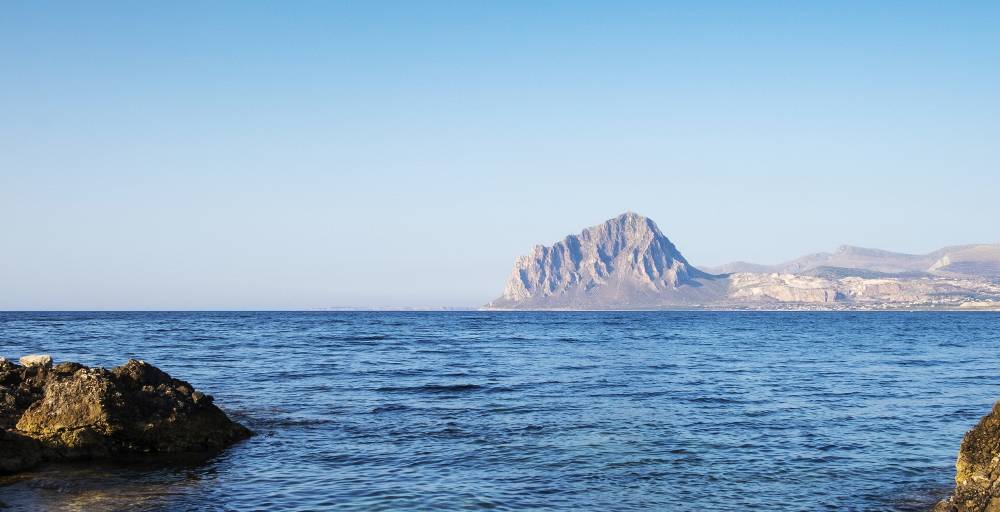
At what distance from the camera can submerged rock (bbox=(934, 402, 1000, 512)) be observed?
13594mm

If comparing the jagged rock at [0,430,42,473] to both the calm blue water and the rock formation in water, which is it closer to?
the rock formation in water

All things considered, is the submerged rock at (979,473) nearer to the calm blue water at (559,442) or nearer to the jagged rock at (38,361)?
the calm blue water at (559,442)

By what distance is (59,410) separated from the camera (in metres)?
20.1

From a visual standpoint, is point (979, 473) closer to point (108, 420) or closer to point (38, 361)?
point (108, 420)

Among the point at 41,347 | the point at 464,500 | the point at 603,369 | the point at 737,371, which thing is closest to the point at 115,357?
the point at 41,347

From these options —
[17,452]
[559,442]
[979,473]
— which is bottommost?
[559,442]

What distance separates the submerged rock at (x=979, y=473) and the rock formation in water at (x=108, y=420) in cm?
1774

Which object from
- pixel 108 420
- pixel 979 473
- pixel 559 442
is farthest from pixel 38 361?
pixel 979 473

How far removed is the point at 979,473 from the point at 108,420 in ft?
66.3

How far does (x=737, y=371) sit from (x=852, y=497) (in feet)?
96.0

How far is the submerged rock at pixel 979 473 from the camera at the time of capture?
44.6 ft

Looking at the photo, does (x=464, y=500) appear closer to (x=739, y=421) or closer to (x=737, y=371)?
(x=739, y=421)

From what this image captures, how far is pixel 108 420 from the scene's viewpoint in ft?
65.5

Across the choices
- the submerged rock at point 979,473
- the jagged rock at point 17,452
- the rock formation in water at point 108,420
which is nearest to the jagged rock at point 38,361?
the rock formation in water at point 108,420
